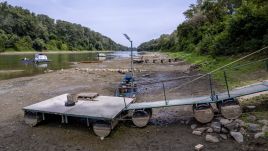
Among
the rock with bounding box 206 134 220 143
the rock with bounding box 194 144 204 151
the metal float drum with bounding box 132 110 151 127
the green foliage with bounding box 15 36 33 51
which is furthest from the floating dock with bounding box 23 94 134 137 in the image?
the green foliage with bounding box 15 36 33 51

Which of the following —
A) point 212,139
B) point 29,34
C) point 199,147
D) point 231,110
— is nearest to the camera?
point 199,147

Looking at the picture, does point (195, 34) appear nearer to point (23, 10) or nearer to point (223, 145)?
point (223, 145)

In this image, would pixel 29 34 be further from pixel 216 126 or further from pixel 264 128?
pixel 264 128

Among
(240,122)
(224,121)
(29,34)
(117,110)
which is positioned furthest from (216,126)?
(29,34)

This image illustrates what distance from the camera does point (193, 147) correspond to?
9.36 metres

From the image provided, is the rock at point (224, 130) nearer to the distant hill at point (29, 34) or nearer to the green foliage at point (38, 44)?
the distant hill at point (29, 34)

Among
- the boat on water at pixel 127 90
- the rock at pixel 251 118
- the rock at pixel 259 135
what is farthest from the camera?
the boat on water at pixel 127 90

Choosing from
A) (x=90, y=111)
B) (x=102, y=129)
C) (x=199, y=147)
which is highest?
(x=90, y=111)

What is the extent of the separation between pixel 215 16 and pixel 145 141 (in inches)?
2135

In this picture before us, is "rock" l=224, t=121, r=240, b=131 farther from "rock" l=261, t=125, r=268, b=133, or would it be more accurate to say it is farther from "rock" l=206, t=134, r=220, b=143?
"rock" l=261, t=125, r=268, b=133

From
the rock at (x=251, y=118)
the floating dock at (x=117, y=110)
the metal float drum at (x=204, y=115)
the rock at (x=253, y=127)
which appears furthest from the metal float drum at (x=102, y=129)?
the rock at (x=251, y=118)

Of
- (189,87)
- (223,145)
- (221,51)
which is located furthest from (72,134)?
(221,51)

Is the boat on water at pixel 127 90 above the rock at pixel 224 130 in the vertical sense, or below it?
above

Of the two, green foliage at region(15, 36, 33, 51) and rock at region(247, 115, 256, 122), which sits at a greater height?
green foliage at region(15, 36, 33, 51)
